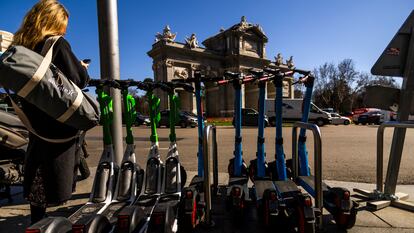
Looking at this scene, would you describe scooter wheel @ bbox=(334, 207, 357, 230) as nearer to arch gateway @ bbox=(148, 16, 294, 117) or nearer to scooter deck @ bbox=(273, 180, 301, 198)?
scooter deck @ bbox=(273, 180, 301, 198)

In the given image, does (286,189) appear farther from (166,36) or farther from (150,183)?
(166,36)

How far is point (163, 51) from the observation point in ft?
131

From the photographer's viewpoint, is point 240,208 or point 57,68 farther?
point 240,208

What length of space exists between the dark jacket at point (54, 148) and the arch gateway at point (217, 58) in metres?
36.7

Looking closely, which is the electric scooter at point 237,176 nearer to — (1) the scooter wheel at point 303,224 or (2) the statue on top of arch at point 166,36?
(1) the scooter wheel at point 303,224

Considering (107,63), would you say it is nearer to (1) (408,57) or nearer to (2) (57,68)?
(2) (57,68)

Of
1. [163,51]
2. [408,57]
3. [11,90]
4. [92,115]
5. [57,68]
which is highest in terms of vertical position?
[163,51]

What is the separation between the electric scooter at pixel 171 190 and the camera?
2219 millimetres

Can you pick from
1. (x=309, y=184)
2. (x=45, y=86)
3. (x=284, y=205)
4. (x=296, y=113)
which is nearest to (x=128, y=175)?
(x=45, y=86)

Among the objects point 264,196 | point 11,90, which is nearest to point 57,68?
point 11,90

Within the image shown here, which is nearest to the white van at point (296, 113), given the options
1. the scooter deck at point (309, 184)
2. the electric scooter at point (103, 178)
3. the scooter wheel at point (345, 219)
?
the scooter deck at point (309, 184)

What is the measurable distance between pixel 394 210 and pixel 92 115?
357cm

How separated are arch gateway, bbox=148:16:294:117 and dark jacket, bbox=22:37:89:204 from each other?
36748 mm

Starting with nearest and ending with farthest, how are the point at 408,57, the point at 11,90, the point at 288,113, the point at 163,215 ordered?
the point at 11,90 < the point at 163,215 < the point at 408,57 < the point at 288,113
